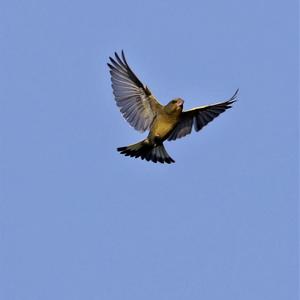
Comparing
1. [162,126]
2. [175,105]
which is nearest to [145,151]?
[162,126]

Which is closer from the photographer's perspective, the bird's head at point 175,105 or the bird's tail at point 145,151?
the bird's head at point 175,105

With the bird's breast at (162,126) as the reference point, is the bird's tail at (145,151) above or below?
below

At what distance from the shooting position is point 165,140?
41.2 metres

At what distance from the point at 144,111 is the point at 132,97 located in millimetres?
438

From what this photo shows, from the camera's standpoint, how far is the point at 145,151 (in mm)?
41062

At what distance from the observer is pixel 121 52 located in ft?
132

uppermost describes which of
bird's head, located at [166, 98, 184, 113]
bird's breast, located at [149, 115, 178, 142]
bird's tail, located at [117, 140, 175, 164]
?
bird's head, located at [166, 98, 184, 113]

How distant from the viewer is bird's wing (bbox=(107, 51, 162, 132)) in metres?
40.6

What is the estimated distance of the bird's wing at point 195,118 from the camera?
136 ft

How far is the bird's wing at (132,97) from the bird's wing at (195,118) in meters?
0.84

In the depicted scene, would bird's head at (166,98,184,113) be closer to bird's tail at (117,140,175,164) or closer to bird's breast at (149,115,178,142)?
bird's breast at (149,115,178,142)

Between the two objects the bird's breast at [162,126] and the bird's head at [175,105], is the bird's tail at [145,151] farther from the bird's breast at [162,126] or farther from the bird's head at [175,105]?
the bird's head at [175,105]

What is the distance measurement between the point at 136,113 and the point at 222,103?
6.31 ft

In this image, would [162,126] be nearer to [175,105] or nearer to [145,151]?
[175,105]
